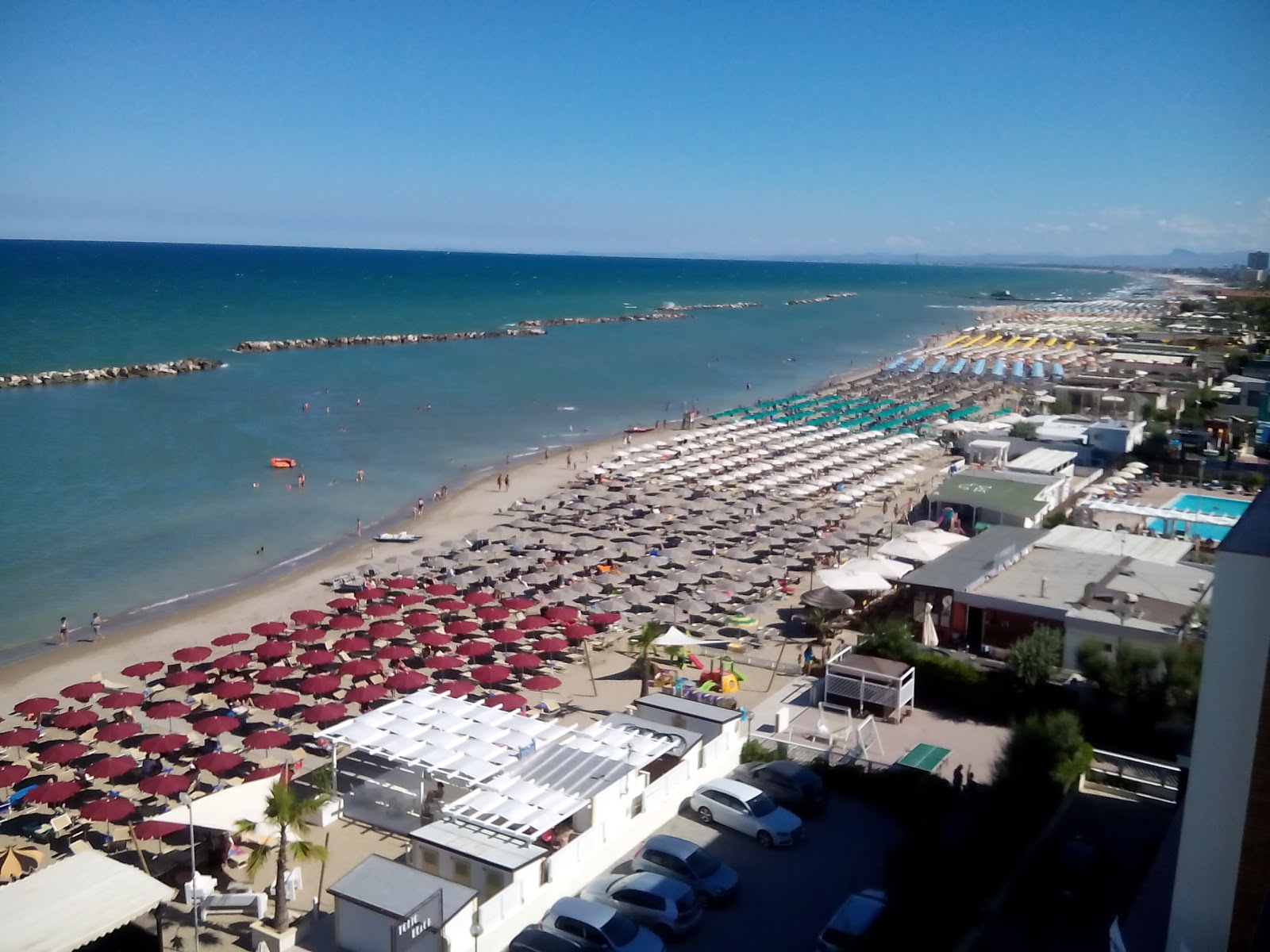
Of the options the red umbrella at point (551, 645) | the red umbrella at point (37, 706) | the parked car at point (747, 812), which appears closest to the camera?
the parked car at point (747, 812)

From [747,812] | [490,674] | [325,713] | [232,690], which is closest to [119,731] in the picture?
[232,690]

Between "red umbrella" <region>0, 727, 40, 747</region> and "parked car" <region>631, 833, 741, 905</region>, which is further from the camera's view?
"red umbrella" <region>0, 727, 40, 747</region>

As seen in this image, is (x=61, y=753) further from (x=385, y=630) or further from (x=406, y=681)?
(x=385, y=630)

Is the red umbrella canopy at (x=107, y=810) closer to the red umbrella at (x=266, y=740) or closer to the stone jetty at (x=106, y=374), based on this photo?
the red umbrella at (x=266, y=740)

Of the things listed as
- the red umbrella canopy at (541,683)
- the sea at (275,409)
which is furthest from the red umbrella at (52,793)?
the sea at (275,409)

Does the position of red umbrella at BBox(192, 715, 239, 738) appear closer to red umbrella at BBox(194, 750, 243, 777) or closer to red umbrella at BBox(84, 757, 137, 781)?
red umbrella at BBox(194, 750, 243, 777)

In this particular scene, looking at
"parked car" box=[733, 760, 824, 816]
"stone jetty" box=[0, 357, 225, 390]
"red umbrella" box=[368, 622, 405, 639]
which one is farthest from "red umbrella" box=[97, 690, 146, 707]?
"stone jetty" box=[0, 357, 225, 390]
